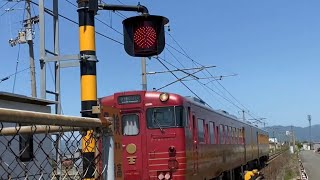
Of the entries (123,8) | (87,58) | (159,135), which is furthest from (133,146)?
(87,58)

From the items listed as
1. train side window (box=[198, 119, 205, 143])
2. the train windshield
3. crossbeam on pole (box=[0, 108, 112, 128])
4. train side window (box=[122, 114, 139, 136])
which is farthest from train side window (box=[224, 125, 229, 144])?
crossbeam on pole (box=[0, 108, 112, 128])

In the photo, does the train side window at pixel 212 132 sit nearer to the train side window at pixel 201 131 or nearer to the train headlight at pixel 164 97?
the train side window at pixel 201 131

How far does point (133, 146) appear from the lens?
38.3 ft

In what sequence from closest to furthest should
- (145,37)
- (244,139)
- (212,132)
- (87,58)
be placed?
(87,58)
(145,37)
(212,132)
(244,139)

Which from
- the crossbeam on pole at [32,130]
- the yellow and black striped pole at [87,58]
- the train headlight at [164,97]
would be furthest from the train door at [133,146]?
the crossbeam on pole at [32,130]

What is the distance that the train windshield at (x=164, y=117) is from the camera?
11.5 meters

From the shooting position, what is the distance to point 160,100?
11727 mm

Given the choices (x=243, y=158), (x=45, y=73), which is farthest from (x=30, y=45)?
(x=243, y=158)

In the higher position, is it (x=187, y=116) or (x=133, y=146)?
(x=187, y=116)

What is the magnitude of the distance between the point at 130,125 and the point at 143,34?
7336mm

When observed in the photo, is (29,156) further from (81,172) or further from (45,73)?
(45,73)

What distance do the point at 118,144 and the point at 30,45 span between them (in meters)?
15.8

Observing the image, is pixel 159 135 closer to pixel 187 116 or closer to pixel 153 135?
pixel 153 135

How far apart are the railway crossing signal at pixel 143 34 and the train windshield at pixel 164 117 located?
6714 mm
